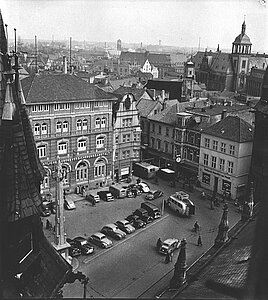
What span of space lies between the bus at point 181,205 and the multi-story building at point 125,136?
259 inches

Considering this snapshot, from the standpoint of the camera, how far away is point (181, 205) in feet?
78.5

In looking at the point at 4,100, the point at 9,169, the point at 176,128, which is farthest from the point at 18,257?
the point at 176,128

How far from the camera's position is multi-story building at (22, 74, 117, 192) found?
25266 mm

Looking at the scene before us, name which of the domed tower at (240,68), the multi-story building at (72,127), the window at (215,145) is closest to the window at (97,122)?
the multi-story building at (72,127)

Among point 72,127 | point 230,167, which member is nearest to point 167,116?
point 230,167

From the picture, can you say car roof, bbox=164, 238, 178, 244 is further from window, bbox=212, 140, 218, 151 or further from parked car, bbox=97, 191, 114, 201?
window, bbox=212, 140, 218, 151

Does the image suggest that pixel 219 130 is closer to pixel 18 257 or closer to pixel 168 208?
pixel 168 208

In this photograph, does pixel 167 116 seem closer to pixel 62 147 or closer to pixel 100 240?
pixel 62 147

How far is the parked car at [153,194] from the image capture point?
26609 mm

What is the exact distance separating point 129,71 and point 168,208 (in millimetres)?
63224

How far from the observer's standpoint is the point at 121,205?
2566cm

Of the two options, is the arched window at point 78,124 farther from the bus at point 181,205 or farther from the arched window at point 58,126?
the bus at point 181,205

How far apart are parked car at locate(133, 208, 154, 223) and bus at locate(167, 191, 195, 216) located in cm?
194

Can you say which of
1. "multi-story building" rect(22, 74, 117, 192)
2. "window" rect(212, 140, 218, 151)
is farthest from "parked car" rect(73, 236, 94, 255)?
"window" rect(212, 140, 218, 151)
